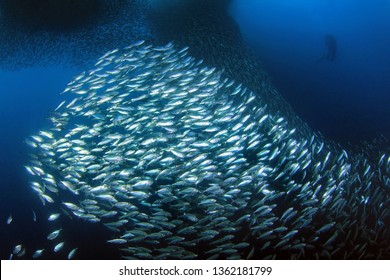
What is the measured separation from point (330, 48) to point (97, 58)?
11.1 metres

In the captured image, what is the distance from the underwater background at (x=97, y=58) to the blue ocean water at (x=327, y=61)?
0.07 metres

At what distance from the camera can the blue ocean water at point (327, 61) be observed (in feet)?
40.5

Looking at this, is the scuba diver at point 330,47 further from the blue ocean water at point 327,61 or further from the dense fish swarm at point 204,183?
the dense fish swarm at point 204,183

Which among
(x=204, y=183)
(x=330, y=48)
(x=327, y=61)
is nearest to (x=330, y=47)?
(x=330, y=48)

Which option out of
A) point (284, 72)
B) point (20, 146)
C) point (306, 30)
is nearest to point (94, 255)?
point (20, 146)

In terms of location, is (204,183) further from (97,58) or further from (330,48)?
(330,48)

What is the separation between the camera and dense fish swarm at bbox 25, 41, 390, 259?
506cm

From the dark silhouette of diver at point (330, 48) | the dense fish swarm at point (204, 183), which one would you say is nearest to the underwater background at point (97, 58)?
the dark silhouette of diver at point (330, 48)

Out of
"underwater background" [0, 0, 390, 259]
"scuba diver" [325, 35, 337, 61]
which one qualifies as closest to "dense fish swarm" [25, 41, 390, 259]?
"underwater background" [0, 0, 390, 259]

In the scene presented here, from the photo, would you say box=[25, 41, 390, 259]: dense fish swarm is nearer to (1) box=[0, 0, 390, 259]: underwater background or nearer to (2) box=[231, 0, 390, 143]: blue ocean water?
(1) box=[0, 0, 390, 259]: underwater background

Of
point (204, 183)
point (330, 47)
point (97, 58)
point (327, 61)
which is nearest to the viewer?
point (204, 183)

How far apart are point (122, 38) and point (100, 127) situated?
620 centimetres

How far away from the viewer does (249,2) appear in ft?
57.1

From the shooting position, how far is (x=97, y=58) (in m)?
11.0
